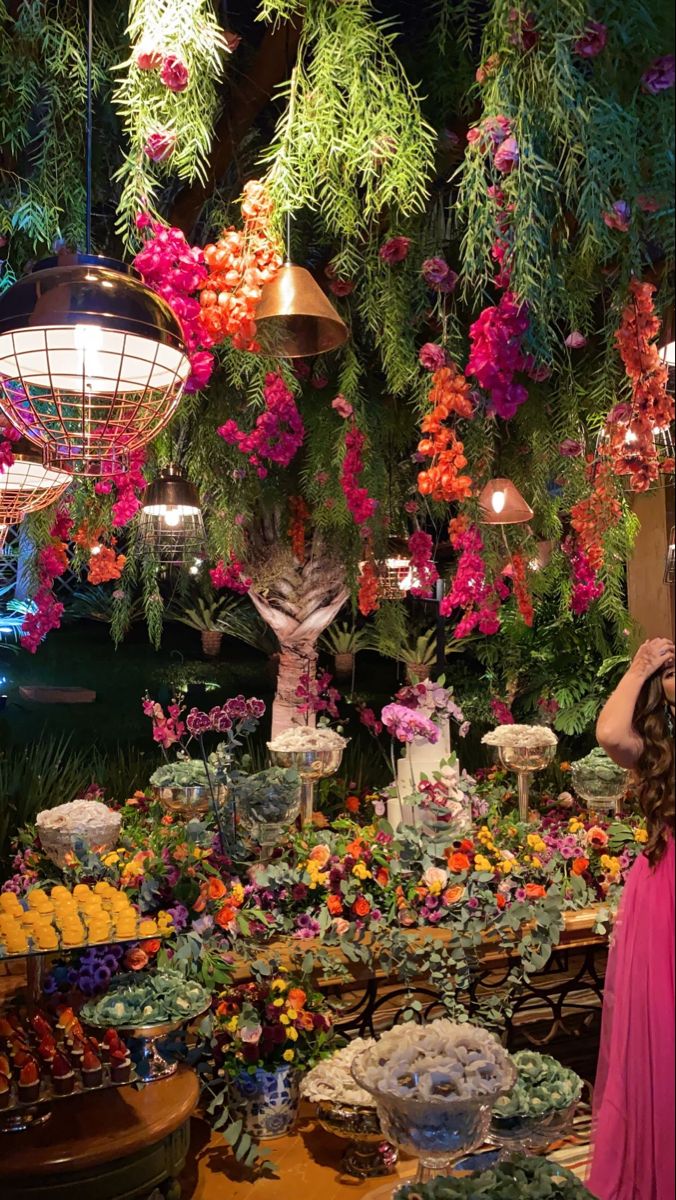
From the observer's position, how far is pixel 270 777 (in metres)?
3.18

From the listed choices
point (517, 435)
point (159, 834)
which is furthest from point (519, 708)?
point (159, 834)

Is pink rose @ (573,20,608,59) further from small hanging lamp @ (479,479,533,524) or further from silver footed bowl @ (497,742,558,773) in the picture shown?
silver footed bowl @ (497,742,558,773)

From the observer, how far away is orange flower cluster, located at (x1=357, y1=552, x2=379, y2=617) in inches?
176

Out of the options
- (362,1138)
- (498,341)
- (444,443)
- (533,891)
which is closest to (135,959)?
(362,1138)

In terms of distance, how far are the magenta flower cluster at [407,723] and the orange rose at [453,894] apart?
0.61 meters

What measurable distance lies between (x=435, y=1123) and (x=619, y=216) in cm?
163

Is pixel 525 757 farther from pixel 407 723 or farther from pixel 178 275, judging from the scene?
pixel 178 275

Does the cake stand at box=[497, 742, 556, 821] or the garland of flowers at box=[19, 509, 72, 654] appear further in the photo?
the cake stand at box=[497, 742, 556, 821]

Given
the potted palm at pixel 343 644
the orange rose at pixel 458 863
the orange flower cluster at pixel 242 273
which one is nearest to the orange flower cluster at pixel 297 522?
the potted palm at pixel 343 644

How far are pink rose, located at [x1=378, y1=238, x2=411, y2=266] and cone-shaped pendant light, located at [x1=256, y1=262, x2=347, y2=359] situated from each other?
Result: 272 mm

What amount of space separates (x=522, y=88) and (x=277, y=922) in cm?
235

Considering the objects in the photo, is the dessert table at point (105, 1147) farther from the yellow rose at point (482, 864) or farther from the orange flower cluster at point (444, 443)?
the orange flower cluster at point (444, 443)

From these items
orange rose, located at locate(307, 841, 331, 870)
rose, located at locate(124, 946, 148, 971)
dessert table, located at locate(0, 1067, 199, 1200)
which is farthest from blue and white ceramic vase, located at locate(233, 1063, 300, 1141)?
orange rose, located at locate(307, 841, 331, 870)

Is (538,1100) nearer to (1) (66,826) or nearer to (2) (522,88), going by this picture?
(1) (66,826)
